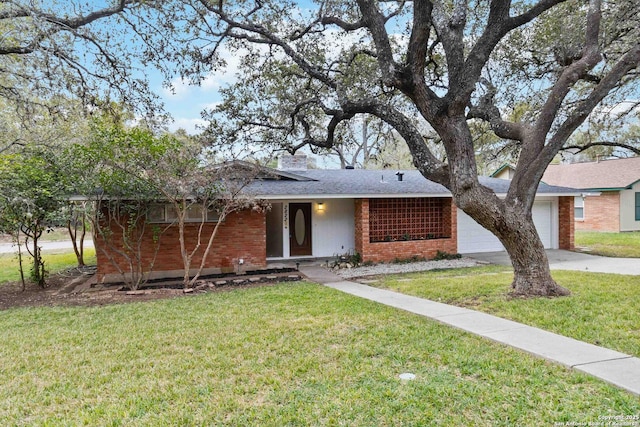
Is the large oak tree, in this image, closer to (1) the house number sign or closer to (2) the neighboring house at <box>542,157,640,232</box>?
(1) the house number sign

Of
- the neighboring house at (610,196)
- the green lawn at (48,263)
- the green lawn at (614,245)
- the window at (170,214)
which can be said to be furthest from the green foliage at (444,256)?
the green lawn at (48,263)

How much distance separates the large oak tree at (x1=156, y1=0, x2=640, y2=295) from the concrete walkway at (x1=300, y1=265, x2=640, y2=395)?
75.1 inches

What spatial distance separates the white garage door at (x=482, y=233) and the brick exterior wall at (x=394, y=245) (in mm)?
1068

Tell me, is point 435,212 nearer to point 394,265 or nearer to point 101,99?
point 394,265

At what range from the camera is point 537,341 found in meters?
5.10

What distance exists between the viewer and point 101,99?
959cm

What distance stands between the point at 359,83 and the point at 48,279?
36.2 ft

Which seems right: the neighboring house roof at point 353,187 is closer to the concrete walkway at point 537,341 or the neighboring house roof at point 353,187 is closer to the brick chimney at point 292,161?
the brick chimney at point 292,161

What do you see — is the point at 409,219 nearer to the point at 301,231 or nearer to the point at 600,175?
the point at 301,231

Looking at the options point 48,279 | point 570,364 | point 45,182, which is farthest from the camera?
point 48,279

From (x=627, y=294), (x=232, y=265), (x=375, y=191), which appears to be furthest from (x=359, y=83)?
(x=627, y=294)

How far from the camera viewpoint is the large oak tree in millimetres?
7441

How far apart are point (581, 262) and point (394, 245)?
566cm

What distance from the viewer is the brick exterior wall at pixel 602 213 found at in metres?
22.0
